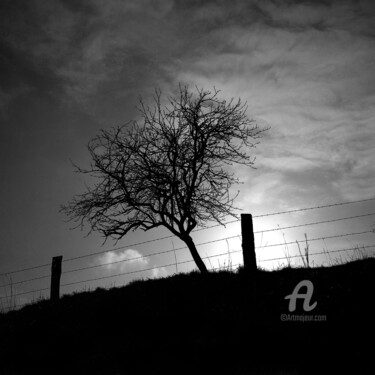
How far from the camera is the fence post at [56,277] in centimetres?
1314

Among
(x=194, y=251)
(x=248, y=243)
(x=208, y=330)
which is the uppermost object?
(x=194, y=251)

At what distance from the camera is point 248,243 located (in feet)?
33.7

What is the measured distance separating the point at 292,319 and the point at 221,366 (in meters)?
1.75

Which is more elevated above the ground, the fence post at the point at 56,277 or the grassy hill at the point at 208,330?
the fence post at the point at 56,277

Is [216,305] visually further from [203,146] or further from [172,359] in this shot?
[203,146]

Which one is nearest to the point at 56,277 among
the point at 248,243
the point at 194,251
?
the point at 194,251

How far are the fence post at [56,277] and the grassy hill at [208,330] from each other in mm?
2867

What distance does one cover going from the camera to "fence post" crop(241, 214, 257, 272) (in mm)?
10062

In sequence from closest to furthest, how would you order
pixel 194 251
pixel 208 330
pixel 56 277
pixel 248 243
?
1. pixel 208 330
2. pixel 248 243
3. pixel 194 251
4. pixel 56 277

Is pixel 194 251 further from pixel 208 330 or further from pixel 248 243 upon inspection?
pixel 208 330

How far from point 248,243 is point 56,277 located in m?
7.63

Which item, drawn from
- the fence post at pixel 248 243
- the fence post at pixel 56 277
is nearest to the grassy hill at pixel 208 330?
the fence post at pixel 248 243

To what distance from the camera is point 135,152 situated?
1274cm

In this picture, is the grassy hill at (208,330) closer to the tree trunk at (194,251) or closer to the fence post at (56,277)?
the tree trunk at (194,251)
